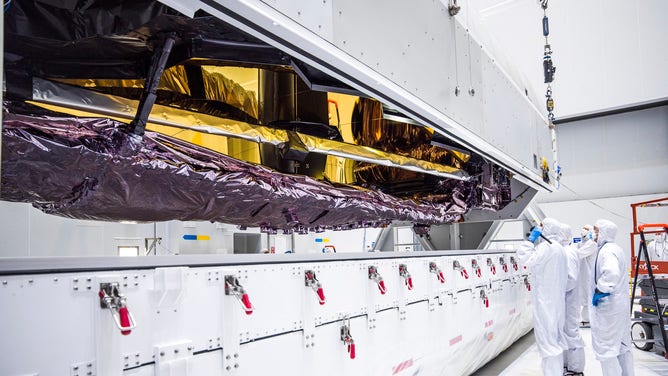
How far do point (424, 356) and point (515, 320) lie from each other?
2.69 meters

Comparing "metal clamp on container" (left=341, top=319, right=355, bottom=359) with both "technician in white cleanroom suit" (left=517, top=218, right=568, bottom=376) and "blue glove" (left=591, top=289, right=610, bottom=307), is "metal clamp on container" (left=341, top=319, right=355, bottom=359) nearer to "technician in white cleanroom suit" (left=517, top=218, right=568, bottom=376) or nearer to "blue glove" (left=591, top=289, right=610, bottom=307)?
"technician in white cleanroom suit" (left=517, top=218, right=568, bottom=376)

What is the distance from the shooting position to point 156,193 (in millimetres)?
2172

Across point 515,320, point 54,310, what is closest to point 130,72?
point 54,310

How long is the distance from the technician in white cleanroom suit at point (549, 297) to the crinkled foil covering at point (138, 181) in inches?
86.0

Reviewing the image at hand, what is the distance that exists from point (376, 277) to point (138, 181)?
1384mm

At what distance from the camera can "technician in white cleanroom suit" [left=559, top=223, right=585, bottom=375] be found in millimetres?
4344

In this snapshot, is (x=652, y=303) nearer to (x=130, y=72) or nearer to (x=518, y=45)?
(x=130, y=72)

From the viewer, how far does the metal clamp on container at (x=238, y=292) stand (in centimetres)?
165

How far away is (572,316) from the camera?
4508 millimetres

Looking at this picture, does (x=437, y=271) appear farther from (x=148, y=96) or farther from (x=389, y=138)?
(x=148, y=96)

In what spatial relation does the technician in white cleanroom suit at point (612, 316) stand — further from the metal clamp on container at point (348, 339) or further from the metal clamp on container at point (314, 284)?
the metal clamp on container at point (314, 284)

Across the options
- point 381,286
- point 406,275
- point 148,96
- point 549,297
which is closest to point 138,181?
point 148,96

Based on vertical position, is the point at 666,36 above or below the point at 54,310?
above

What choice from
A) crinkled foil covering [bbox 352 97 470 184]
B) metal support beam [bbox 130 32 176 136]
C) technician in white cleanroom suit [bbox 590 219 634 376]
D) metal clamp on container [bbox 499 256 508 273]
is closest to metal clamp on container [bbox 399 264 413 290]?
crinkled foil covering [bbox 352 97 470 184]
